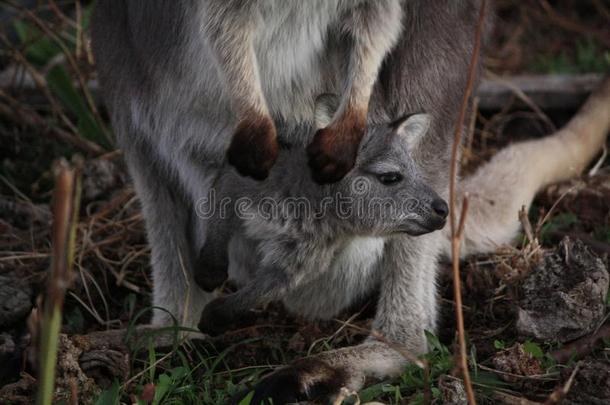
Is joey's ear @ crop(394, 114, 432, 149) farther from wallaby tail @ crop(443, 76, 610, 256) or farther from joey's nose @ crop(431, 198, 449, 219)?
wallaby tail @ crop(443, 76, 610, 256)

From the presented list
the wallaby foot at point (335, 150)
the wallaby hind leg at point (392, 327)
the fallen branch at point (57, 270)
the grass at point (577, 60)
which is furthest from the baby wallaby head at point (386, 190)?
the grass at point (577, 60)

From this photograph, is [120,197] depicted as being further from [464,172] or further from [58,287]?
[58,287]

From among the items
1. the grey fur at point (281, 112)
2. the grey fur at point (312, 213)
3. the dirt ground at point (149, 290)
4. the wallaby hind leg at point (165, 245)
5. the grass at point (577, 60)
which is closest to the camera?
the dirt ground at point (149, 290)

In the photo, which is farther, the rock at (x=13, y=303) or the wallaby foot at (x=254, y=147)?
the rock at (x=13, y=303)

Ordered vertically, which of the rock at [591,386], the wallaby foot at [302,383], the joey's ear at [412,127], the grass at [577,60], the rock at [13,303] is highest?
the grass at [577,60]

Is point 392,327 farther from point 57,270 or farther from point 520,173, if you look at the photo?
point 57,270

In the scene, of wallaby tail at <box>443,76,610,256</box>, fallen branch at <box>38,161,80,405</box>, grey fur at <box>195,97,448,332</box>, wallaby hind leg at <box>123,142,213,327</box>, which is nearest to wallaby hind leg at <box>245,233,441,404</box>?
grey fur at <box>195,97,448,332</box>

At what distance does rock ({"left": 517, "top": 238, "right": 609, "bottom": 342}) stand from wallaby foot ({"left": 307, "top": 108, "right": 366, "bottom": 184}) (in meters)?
0.72

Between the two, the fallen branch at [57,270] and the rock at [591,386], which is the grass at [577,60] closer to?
the rock at [591,386]

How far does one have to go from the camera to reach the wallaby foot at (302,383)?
250 cm

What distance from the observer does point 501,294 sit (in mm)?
3246

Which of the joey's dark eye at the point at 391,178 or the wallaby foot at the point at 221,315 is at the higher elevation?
the joey's dark eye at the point at 391,178

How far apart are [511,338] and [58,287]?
66.8 inches

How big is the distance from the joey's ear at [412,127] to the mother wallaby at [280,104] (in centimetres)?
9
